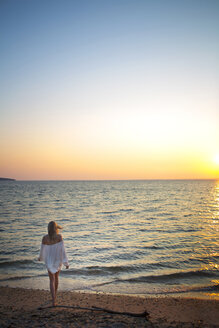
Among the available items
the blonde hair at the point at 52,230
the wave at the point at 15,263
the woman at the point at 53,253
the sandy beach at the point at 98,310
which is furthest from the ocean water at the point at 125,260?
the blonde hair at the point at 52,230

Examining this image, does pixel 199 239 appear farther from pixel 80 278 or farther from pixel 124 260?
pixel 80 278

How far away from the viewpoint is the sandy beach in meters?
5.40

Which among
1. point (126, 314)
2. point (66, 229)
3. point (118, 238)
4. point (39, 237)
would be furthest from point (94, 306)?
point (66, 229)

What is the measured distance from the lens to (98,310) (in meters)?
6.08

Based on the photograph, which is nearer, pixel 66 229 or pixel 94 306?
pixel 94 306

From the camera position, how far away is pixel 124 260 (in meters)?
11.8

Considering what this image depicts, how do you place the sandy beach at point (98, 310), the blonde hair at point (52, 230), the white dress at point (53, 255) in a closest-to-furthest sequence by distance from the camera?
the sandy beach at point (98, 310), the blonde hair at point (52, 230), the white dress at point (53, 255)

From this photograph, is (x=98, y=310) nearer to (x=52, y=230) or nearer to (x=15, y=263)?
(x=52, y=230)

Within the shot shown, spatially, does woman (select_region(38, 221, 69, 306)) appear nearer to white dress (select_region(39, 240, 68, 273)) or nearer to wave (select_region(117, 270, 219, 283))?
white dress (select_region(39, 240, 68, 273))

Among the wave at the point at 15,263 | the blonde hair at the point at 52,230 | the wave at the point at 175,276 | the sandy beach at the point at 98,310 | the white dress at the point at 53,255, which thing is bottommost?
the wave at the point at 15,263

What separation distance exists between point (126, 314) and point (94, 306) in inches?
44.4

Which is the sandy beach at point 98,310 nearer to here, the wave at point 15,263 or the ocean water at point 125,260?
the ocean water at point 125,260

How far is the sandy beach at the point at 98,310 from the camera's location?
5398 mm

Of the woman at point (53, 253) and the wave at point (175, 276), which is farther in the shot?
the wave at point (175, 276)
